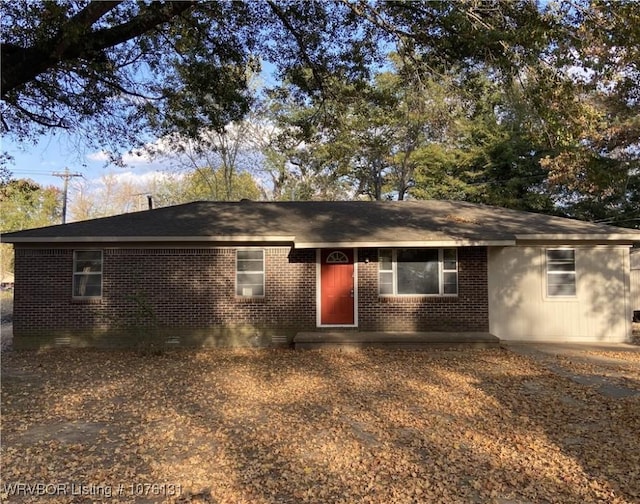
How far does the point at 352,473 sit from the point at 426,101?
690cm

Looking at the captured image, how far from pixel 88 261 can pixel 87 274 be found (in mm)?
318

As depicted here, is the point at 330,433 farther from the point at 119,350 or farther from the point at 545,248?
the point at 545,248

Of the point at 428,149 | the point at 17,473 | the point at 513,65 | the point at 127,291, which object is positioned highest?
the point at 428,149

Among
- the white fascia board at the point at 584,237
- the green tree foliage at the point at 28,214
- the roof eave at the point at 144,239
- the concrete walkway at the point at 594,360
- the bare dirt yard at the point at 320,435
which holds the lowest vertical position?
the bare dirt yard at the point at 320,435

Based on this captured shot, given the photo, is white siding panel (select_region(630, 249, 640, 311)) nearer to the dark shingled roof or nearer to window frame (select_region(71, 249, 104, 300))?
the dark shingled roof

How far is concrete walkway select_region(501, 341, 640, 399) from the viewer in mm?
7621

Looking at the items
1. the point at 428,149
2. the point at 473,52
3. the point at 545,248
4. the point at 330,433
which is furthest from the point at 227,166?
the point at 330,433

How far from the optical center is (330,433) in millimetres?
5434

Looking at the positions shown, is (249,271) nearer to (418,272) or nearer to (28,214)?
(418,272)

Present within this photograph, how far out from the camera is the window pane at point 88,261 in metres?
12.1

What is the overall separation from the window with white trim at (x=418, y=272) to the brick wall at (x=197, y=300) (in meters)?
0.19

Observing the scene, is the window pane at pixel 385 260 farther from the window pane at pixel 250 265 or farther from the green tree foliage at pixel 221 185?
the green tree foliage at pixel 221 185

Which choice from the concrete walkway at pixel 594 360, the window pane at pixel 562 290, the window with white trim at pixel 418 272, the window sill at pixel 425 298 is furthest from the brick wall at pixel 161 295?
the window pane at pixel 562 290

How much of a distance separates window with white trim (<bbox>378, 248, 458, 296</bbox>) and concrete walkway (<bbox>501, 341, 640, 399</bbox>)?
200 cm
